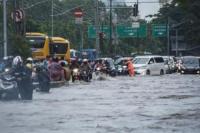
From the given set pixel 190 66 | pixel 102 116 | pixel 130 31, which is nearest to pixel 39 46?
pixel 190 66

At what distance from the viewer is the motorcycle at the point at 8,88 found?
86.5 ft

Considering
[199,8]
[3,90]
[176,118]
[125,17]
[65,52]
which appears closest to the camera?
[176,118]

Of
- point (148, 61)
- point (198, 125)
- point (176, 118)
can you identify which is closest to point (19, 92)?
point (176, 118)

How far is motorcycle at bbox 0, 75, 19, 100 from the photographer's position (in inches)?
1038

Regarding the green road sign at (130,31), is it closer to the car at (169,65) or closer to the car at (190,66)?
the car at (169,65)

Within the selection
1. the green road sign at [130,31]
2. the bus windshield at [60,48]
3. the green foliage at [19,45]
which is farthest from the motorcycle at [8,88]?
the green road sign at [130,31]

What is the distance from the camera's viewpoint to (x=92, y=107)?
71.6 ft

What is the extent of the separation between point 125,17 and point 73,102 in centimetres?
12351

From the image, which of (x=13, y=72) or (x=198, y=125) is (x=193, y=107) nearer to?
(x=198, y=125)

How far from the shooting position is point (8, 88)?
86.7 ft

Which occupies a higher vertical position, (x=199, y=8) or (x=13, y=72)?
(x=199, y=8)

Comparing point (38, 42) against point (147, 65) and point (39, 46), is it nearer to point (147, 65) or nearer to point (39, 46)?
point (39, 46)

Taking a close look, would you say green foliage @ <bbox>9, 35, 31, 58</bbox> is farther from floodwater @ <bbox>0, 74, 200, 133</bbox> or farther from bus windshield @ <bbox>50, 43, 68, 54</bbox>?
bus windshield @ <bbox>50, 43, 68, 54</bbox>

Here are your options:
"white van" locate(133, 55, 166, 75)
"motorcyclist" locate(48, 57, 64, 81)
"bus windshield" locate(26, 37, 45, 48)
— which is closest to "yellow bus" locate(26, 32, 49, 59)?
"bus windshield" locate(26, 37, 45, 48)
